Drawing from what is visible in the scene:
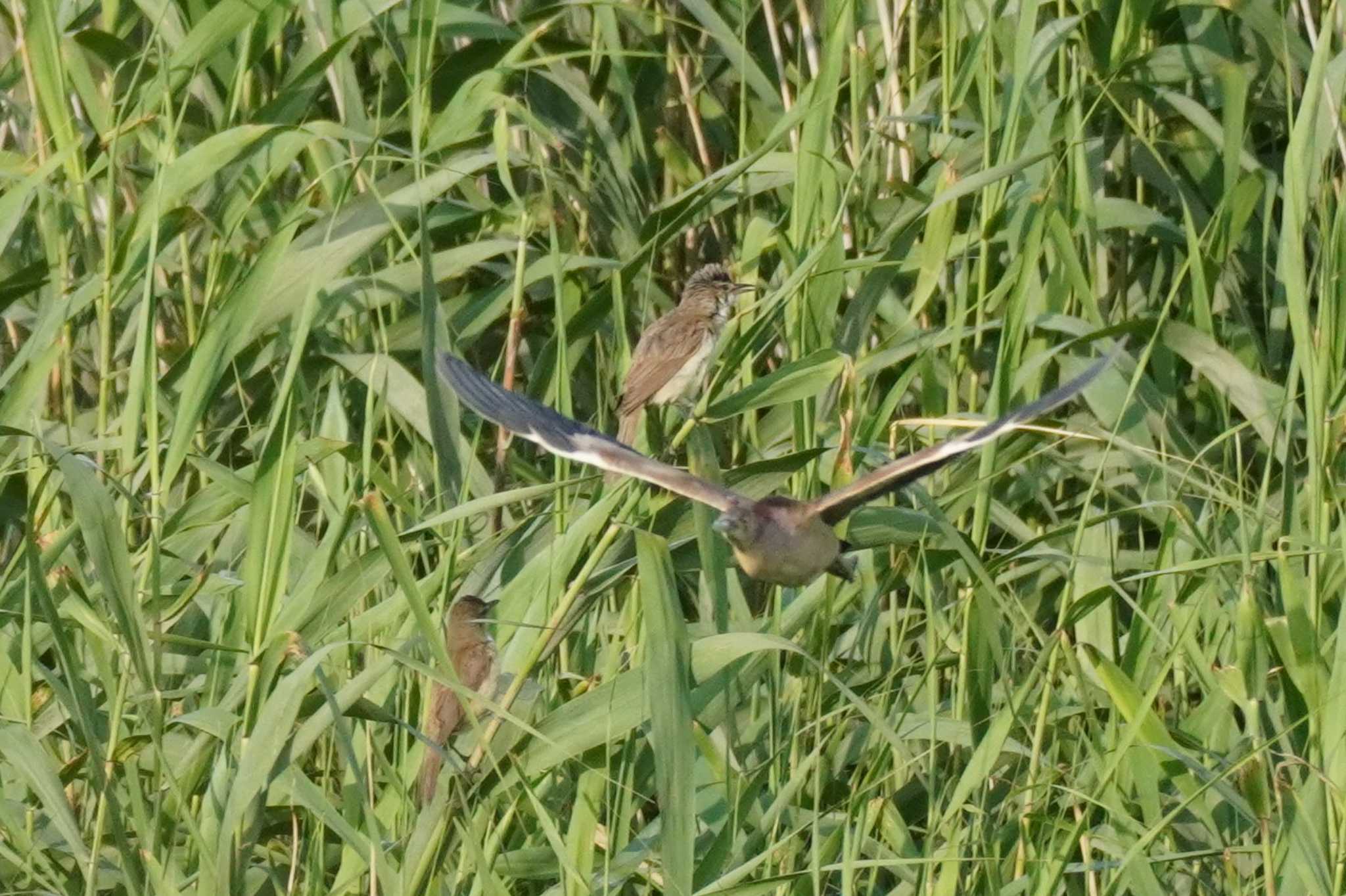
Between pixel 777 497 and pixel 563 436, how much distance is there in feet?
1.04

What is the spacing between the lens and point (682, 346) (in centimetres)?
420

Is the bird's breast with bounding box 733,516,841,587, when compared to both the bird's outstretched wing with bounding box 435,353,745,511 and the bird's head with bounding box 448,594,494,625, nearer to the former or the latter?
the bird's outstretched wing with bounding box 435,353,745,511

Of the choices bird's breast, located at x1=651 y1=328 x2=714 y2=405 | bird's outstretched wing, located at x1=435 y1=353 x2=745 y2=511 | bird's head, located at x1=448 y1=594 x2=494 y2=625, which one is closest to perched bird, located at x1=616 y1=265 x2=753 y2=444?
bird's breast, located at x1=651 y1=328 x2=714 y2=405

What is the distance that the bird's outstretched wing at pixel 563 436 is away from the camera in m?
2.76

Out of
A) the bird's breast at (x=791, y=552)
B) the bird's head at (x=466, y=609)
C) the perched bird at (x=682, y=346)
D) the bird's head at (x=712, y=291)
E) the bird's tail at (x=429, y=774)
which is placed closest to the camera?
the bird's breast at (x=791, y=552)

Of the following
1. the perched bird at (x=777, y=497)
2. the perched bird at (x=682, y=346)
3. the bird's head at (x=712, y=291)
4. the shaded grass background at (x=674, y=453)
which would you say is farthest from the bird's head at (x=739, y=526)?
the bird's head at (x=712, y=291)

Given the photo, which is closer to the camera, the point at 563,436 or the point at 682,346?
the point at 563,436

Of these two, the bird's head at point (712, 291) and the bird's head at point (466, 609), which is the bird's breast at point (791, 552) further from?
the bird's head at point (712, 291)

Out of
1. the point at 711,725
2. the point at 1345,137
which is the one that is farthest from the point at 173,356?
the point at 1345,137

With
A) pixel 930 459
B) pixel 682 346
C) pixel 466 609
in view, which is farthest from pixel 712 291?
pixel 930 459

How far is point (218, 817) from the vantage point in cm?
270

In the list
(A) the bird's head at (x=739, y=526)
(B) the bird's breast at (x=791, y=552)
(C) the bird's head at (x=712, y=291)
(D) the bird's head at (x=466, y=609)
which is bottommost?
(D) the bird's head at (x=466, y=609)

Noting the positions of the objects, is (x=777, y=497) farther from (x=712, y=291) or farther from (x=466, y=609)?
(x=712, y=291)

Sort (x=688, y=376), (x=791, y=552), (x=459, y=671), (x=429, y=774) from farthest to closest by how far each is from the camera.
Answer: (x=688, y=376)
(x=459, y=671)
(x=429, y=774)
(x=791, y=552)
